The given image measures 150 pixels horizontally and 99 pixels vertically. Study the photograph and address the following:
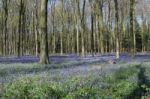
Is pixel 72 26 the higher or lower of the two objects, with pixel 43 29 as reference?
higher

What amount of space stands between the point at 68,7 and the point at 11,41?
2513 centimetres

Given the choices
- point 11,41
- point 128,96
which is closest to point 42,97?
point 128,96

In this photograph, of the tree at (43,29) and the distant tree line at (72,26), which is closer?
the tree at (43,29)

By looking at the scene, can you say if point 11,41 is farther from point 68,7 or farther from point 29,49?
point 68,7

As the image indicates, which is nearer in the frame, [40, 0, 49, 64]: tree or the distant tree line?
[40, 0, 49, 64]: tree

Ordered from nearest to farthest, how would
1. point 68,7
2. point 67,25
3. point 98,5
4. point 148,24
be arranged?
point 98,5 → point 68,7 → point 67,25 → point 148,24

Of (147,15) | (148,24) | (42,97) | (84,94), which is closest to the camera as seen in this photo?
(42,97)

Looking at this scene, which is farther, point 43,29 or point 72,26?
point 72,26

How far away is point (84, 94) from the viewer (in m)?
7.27

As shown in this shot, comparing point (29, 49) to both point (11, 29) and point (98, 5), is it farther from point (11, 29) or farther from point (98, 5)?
point (98, 5)

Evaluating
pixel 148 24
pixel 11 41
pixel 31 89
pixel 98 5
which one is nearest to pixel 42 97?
pixel 31 89

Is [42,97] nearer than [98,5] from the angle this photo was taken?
Yes

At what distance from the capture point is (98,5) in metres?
63.1

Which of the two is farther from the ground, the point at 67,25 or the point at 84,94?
the point at 67,25
